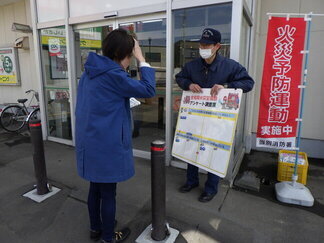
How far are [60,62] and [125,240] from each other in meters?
4.14

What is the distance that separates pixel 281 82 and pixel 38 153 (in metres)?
3.18

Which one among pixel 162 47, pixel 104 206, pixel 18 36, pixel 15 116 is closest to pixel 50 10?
pixel 162 47

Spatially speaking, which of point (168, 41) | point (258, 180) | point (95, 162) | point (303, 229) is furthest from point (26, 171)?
point (303, 229)

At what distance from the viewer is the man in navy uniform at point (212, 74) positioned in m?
2.69

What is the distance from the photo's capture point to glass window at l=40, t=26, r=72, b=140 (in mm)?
5055

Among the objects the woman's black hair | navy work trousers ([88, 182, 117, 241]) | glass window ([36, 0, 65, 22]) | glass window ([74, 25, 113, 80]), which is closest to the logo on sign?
glass window ([36, 0, 65, 22])

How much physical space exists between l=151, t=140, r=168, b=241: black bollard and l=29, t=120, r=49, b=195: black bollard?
172 centimetres

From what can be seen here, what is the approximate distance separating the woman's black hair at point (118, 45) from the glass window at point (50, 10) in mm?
3539

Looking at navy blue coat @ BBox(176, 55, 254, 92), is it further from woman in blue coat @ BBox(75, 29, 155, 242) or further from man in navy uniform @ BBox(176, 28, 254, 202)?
woman in blue coat @ BBox(75, 29, 155, 242)

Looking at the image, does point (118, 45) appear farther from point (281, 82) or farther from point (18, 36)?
point (18, 36)

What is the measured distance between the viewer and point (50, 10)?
4.88 metres

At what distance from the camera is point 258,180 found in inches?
139

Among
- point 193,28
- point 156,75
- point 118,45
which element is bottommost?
point 156,75

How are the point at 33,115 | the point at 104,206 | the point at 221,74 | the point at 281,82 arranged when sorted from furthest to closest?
the point at 33,115
the point at 281,82
the point at 221,74
the point at 104,206
